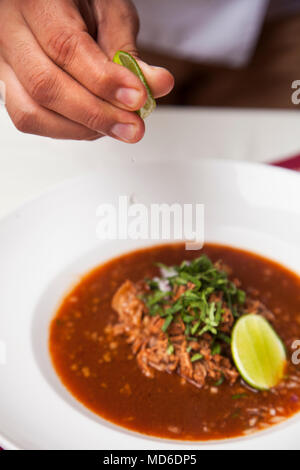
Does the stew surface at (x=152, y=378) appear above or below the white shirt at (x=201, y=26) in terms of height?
below

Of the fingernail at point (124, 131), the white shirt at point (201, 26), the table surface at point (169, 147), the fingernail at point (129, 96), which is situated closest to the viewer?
the fingernail at point (129, 96)

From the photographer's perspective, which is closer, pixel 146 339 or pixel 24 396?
pixel 24 396

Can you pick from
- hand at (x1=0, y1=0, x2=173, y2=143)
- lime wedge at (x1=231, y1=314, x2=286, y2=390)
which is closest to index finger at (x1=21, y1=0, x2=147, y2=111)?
hand at (x1=0, y1=0, x2=173, y2=143)

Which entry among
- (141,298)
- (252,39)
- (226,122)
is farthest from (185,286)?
(252,39)

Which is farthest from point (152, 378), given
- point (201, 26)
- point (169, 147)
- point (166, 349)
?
point (201, 26)

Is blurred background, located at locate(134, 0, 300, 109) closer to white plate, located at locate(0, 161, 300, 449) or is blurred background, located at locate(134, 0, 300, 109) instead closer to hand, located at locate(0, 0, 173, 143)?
white plate, located at locate(0, 161, 300, 449)

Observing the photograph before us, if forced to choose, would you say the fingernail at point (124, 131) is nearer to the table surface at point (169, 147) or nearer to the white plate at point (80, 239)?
the white plate at point (80, 239)

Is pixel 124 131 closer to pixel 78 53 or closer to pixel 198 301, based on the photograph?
pixel 78 53

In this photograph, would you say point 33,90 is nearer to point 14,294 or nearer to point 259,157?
point 14,294

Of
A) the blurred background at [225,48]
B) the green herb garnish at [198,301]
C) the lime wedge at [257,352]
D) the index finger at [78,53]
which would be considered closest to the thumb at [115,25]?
the index finger at [78,53]
